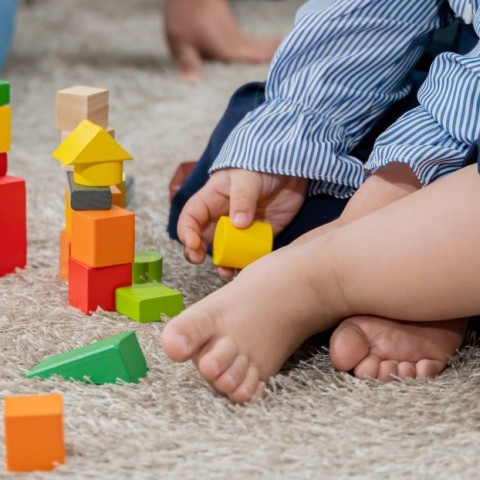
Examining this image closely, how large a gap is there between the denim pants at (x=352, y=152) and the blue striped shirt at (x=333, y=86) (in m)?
0.01

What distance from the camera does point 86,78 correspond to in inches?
76.9

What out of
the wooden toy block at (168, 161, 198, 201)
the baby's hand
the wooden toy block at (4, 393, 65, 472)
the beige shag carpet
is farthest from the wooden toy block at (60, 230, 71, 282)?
the wooden toy block at (4, 393, 65, 472)

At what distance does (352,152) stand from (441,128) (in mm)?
198

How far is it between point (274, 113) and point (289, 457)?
0.44m

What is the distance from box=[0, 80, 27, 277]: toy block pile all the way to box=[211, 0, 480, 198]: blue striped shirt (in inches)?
8.1

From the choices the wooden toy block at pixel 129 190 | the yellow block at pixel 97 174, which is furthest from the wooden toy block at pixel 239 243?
the wooden toy block at pixel 129 190

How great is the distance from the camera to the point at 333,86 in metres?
1.02

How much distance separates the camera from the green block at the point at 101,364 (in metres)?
0.76

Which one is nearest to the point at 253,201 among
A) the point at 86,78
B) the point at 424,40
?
the point at 424,40

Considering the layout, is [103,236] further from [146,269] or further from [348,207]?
[348,207]

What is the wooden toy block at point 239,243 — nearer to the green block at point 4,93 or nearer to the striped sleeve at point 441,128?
the striped sleeve at point 441,128

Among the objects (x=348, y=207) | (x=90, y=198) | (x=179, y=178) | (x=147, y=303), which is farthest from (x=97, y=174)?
(x=179, y=178)

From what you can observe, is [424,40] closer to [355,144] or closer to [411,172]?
[355,144]

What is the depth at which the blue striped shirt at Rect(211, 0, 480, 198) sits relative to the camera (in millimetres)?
961
